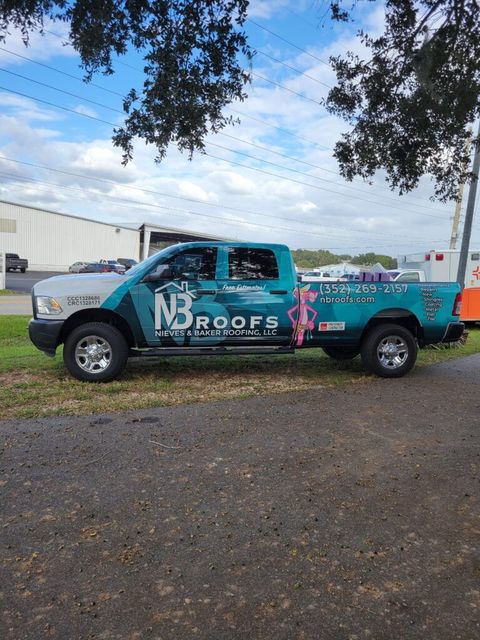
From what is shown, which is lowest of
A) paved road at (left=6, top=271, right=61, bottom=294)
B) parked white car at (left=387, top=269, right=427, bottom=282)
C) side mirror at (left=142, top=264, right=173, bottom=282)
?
paved road at (left=6, top=271, right=61, bottom=294)

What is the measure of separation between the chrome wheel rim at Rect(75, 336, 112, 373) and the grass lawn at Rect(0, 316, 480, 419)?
0.86 feet

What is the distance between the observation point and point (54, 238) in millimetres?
61156

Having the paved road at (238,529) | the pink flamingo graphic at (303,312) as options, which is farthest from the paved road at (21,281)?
the paved road at (238,529)

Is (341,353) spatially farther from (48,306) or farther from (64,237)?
(64,237)

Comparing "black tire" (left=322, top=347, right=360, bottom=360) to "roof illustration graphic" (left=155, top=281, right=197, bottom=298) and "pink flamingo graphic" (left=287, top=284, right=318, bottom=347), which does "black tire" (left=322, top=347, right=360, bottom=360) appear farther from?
"roof illustration graphic" (left=155, top=281, right=197, bottom=298)

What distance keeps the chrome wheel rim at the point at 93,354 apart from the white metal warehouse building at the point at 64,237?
2221 inches

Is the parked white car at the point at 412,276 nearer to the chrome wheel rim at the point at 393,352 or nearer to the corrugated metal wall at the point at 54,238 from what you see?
the chrome wheel rim at the point at 393,352

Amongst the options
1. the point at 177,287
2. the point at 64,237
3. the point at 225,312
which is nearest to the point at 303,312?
the point at 225,312

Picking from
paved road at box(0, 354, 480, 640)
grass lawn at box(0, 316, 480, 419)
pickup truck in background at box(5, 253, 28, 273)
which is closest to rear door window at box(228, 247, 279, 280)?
grass lawn at box(0, 316, 480, 419)

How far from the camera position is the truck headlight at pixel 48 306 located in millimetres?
7066

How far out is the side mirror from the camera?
726 centimetres

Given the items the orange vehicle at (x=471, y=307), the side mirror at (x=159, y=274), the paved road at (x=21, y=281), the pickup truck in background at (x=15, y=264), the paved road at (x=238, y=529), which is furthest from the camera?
the pickup truck in background at (x=15, y=264)

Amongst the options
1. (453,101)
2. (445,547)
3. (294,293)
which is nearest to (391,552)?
(445,547)

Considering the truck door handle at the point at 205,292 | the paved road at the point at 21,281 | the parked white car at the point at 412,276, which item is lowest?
the paved road at the point at 21,281
